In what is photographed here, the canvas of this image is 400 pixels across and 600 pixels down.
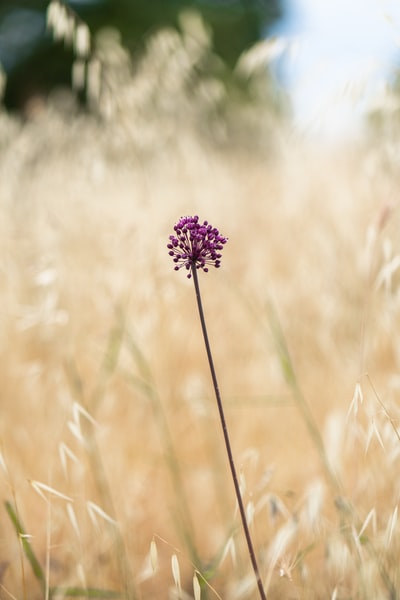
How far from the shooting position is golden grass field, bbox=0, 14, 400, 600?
97cm

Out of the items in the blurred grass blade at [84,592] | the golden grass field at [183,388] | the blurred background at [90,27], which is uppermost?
the blurred background at [90,27]

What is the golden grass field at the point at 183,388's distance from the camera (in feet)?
3.18

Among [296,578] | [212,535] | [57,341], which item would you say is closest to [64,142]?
[57,341]

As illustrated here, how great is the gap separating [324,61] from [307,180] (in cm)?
262

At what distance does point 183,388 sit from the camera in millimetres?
1898

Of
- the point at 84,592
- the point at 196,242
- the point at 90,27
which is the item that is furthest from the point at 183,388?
the point at 90,27

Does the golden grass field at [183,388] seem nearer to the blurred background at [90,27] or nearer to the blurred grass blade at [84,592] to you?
the blurred grass blade at [84,592]

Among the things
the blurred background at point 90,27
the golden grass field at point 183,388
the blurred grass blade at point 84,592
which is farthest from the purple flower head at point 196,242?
the blurred background at point 90,27

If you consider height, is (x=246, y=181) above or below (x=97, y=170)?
above

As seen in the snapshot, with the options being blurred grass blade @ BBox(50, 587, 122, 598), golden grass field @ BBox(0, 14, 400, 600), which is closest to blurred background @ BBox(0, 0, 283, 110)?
golden grass field @ BBox(0, 14, 400, 600)

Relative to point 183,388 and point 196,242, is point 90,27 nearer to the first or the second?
point 183,388

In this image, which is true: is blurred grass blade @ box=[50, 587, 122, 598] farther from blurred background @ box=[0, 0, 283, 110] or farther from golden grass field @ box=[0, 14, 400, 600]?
blurred background @ box=[0, 0, 283, 110]

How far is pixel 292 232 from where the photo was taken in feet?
9.75

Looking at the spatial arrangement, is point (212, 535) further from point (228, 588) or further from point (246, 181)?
point (246, 181)
